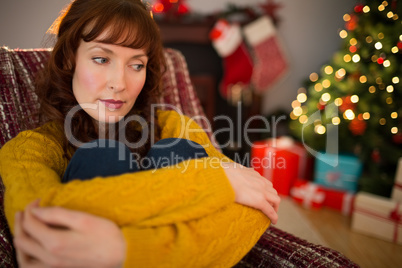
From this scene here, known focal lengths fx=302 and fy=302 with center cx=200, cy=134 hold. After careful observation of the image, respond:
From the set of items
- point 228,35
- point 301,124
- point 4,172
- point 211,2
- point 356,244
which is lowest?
point 356,244

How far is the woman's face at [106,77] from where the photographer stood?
807 millimetres

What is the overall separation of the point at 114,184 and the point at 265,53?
8.05ft

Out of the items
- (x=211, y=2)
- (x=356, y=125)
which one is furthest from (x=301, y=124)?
(x=211, y=2)

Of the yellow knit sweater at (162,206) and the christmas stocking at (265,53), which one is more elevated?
the christmas stocking at (265,53)

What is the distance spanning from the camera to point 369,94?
1.96 meters

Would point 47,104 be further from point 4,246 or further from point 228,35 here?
point 228,35

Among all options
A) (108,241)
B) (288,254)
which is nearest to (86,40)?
(108,241)

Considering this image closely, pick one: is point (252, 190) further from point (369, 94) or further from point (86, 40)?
point (369, 94)

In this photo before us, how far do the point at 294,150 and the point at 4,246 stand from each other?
6.76ft

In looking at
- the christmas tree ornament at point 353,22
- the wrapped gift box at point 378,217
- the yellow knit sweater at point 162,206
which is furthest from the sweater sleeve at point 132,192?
the christmas tree ornament at point 353,22

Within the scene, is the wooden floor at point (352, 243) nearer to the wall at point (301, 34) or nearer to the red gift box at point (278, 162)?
the red gift box at point (278, 162)

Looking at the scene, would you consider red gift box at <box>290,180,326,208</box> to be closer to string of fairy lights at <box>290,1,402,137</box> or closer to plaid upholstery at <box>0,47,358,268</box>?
string of fairy lights at <box>290,1,402,137</box>

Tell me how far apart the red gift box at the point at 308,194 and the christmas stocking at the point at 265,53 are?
1.01 meters

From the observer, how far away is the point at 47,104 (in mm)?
917
